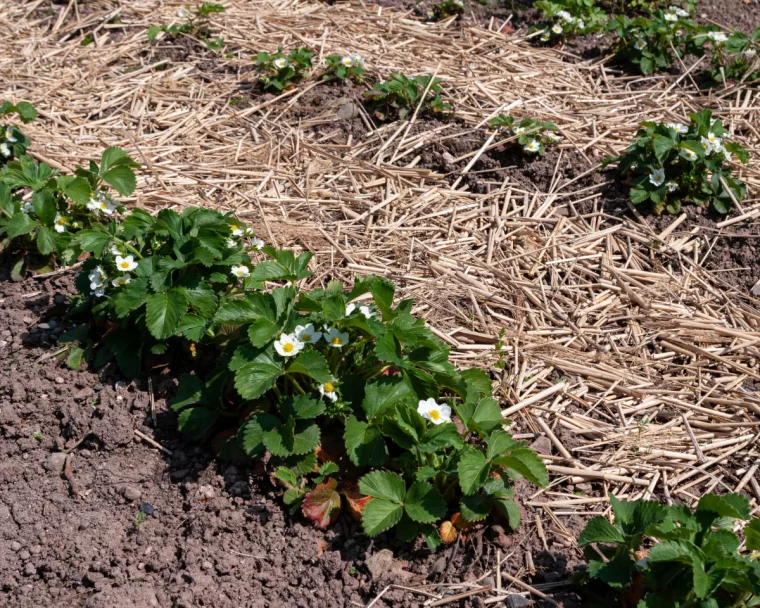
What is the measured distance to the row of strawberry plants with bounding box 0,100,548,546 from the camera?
217 centimetres

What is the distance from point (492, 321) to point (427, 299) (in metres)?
0.28

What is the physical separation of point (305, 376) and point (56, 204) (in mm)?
1459

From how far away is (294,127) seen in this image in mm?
4039

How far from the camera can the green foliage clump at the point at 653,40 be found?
433 centimetres

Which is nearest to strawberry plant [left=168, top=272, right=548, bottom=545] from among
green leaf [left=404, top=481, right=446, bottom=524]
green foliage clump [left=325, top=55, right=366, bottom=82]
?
green leaf [left=404, top=481, right=446, bottom=524]

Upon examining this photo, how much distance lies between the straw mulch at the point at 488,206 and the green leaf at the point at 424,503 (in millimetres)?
379

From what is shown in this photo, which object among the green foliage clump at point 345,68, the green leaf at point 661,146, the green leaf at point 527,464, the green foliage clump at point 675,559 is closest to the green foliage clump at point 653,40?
the green leaf at point 661,146

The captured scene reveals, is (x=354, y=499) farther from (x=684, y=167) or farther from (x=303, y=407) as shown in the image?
(x=684, y=167)

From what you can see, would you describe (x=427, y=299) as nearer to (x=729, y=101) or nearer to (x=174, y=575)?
(x=174, y=575)

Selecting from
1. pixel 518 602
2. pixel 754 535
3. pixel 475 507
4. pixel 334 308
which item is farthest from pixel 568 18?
pixel 518 602

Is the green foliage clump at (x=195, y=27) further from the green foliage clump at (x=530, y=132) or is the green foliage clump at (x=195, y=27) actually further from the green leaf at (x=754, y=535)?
the green leaf at (x=754, y=535)

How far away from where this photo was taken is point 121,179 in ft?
10.2

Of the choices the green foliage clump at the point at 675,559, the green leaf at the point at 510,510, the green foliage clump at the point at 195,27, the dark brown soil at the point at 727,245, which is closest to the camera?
the green foliage clump at the point at 675,559

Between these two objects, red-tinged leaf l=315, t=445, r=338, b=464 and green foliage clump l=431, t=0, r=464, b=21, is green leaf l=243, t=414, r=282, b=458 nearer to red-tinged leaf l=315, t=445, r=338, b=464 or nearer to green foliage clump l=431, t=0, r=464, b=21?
red-tinged leaf l=315, t=445, r=338, b=464
